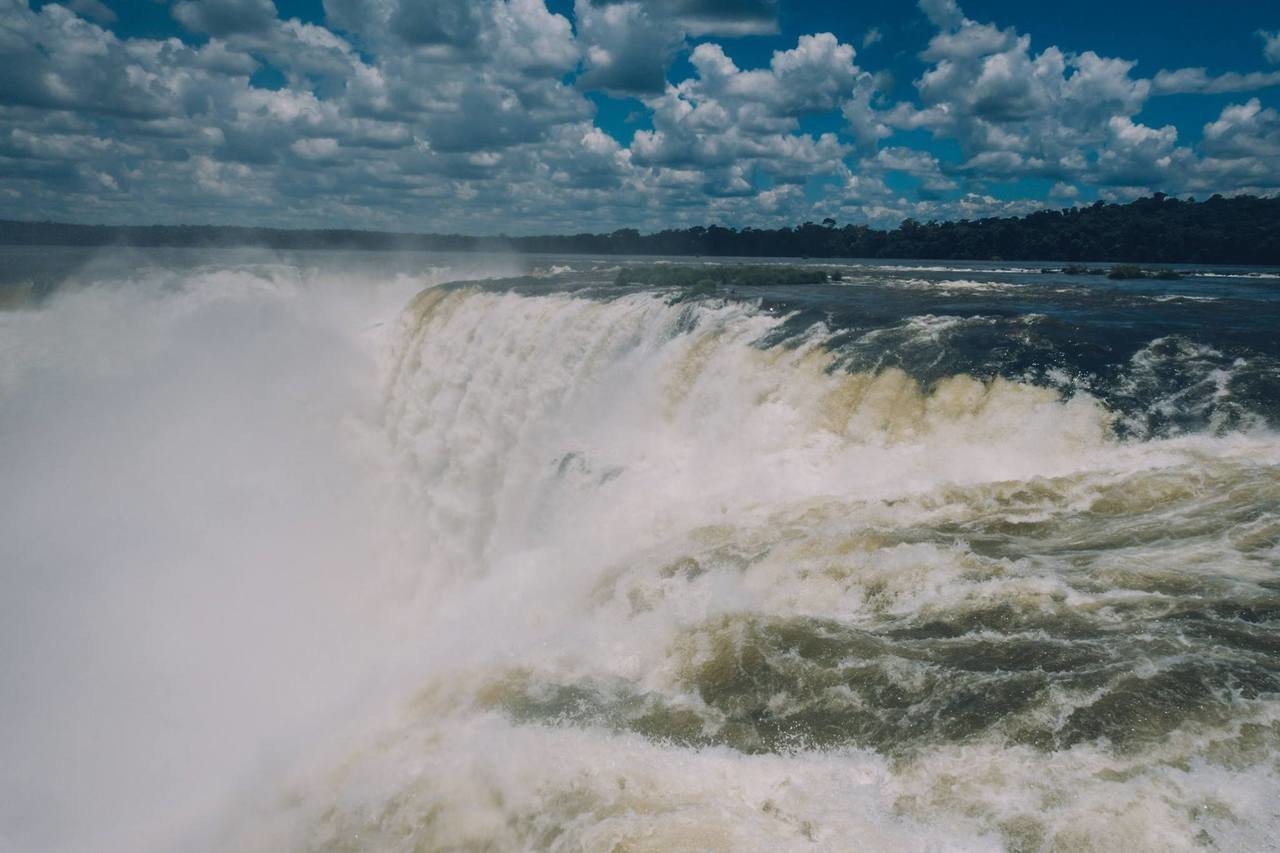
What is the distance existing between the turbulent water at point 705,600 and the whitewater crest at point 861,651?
0.03 m

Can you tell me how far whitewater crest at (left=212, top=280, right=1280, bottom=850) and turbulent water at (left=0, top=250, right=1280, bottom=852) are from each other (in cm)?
3

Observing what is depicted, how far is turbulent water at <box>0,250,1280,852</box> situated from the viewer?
15.3 feet

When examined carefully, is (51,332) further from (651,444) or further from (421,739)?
(421,739)

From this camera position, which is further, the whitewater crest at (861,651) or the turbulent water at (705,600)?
the turbulent water at (705,600)

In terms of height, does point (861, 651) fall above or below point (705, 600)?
above

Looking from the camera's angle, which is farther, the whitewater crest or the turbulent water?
the turbulent water

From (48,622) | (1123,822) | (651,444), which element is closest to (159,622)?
(48,622)

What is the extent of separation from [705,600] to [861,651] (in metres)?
1.52

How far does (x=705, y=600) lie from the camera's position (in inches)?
277

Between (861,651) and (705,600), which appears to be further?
(705,600)

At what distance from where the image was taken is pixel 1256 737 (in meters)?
4.46

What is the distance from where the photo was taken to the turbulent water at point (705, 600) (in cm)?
467

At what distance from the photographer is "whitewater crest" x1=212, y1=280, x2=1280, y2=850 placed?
439 cm

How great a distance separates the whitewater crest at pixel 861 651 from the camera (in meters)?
4.39
